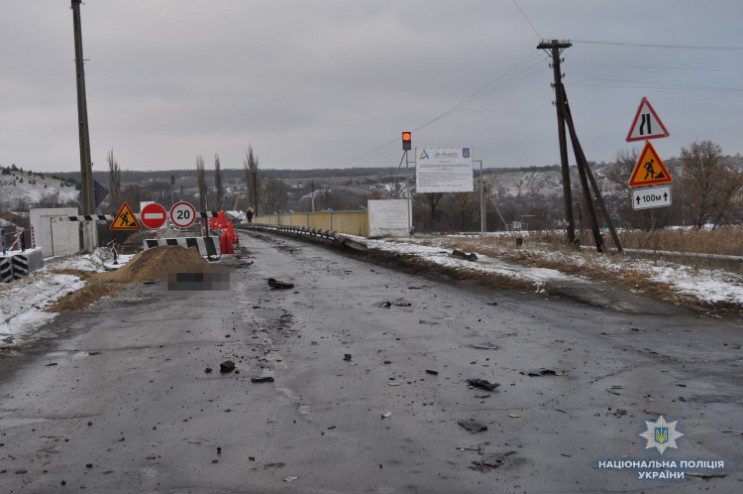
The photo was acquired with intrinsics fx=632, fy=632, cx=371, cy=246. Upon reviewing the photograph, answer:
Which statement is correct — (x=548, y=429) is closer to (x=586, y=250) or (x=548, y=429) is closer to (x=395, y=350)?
(x=395, y=350)

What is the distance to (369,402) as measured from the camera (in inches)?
209

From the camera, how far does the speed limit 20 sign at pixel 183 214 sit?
19.1m

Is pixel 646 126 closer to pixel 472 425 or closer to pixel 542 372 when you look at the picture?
pixel 542 372

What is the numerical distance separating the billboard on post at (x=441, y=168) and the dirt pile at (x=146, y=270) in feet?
64.1

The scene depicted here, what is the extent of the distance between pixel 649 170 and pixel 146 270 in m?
12.3

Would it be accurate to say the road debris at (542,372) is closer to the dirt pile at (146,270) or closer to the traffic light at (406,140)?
the dirt pile at (146,270)

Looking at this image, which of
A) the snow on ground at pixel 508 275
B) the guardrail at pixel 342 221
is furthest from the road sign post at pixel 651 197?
the guardrail at pixel 342 221

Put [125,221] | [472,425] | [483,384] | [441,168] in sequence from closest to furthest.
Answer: [472,425]
[483,384]
[125,221]
[441,168]

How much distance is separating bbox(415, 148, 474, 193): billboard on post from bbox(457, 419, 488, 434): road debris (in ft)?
105

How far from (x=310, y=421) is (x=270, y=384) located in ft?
3.94

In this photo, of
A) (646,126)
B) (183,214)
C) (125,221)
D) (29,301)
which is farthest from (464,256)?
(29,301)

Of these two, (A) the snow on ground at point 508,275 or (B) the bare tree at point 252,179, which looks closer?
(A) the snow on ground at point 508,275

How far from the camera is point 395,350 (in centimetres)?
732

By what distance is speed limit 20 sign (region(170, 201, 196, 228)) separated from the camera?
62.6 feet
